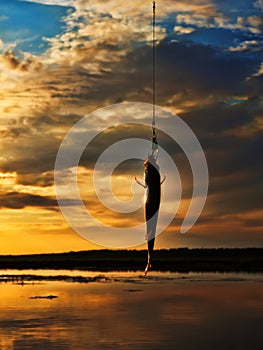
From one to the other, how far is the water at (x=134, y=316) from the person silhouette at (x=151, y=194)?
11797 millimetres

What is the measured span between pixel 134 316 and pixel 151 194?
68.7 ft

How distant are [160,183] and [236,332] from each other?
16753 millimetres

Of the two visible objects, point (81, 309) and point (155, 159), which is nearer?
point (155, 159)

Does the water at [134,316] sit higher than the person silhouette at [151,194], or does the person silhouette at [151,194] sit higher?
the person silhouette at [151,194]

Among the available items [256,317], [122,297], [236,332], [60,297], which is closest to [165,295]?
[122,297]

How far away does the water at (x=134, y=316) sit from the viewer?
95.6 feet

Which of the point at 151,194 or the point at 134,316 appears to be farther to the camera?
the point at 134,316

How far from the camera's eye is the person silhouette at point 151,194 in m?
16.3

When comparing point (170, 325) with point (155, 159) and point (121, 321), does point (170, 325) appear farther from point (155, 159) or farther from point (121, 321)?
point (155, 159)

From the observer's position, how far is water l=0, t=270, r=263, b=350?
29125 millimetres

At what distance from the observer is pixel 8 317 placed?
3659cm

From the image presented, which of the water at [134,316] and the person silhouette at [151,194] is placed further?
the water at [134,316]

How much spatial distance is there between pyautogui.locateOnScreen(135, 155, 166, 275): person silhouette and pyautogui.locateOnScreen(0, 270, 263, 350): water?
11.8 meters

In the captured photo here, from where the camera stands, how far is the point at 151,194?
16406 mm
